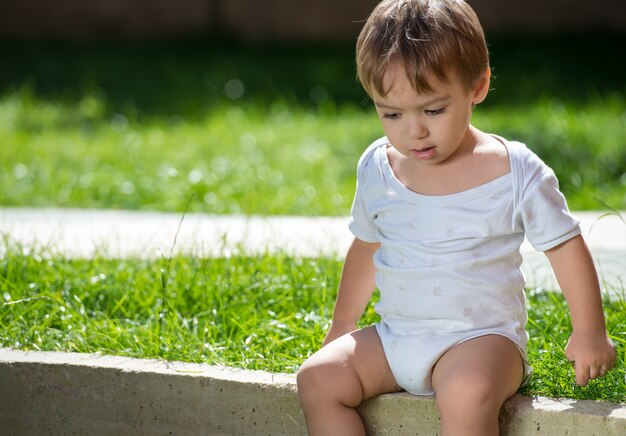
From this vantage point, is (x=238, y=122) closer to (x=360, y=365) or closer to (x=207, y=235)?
(x=207, y=235)

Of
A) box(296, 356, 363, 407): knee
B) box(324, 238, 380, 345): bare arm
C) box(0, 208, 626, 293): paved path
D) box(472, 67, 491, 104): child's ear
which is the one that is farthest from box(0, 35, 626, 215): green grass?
box(296, 356, 363, 407): knee

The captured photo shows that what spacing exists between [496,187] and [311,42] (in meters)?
9.31

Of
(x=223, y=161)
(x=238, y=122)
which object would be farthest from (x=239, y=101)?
(x=223, y=161)

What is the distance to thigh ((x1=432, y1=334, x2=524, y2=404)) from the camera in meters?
2.53

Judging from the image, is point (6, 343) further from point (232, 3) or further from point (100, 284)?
point (232, 3)

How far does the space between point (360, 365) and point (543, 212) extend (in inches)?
23.3

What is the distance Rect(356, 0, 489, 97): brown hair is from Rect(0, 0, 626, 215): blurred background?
2.10 meters

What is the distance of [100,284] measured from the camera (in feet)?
12.6

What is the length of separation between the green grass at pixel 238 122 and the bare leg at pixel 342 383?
6.18 ft

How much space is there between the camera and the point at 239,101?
9289 millimetres

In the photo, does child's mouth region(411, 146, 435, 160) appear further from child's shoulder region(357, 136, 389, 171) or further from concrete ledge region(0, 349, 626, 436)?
concrete ledge region(0, 349, 626, 436)

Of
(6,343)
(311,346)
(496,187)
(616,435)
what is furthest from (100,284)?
(616,435)

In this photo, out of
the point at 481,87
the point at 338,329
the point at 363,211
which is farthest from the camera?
the point at 338,329

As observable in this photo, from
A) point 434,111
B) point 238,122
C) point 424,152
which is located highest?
point 434,111
